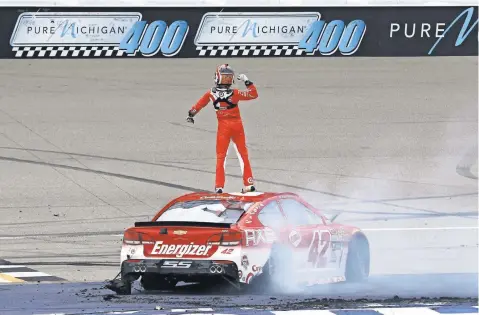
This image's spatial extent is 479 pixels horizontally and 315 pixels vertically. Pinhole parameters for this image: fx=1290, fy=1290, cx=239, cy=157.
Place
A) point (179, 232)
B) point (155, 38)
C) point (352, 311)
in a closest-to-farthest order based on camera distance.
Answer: point (352, 311) < point (179, 232) < point (155, 38)

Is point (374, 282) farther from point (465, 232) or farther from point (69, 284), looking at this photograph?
point (465, 232)

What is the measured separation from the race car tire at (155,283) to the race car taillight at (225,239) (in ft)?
Answer: 2.59

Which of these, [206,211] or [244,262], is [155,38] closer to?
[206,211]

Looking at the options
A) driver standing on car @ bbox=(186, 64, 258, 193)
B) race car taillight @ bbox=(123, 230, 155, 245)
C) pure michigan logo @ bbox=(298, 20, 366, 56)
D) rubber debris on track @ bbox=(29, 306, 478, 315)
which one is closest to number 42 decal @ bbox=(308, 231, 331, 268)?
race car taillight @ bbox=(123, 230, 155, 245)

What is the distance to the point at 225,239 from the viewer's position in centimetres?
1239

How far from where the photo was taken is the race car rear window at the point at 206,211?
12.9m

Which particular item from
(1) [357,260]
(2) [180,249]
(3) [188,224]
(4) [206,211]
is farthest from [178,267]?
(1) [357,260]

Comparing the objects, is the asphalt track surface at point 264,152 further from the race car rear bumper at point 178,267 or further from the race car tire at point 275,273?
the race car rear bumper at point 178,267

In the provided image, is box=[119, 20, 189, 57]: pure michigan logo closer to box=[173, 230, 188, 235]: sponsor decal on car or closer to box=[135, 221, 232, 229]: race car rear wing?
box=[135, 221, 232, 229]: race car rear wing

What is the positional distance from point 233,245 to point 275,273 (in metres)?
0.62

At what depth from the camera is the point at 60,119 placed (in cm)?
2539

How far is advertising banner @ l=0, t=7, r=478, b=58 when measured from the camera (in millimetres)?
27375

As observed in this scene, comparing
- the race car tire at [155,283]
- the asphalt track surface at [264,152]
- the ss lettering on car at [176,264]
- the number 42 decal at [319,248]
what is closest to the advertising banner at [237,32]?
the asphalt track surface at [264,152]

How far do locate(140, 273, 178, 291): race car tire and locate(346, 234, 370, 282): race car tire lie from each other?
2188mm
